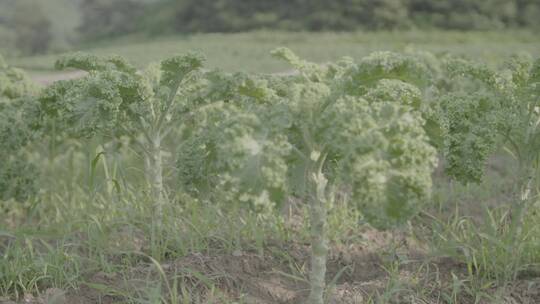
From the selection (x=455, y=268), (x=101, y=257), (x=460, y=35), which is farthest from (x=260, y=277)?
(x=460, y=35)

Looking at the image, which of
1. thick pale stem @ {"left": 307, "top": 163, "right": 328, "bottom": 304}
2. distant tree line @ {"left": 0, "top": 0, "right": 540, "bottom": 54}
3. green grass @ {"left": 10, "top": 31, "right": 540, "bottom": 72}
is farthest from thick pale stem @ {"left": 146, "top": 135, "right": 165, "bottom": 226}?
distant tree line @ {"left": 0, "top": 0, "right": 540, "bottom": 54}

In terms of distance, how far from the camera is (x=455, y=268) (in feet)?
12.3

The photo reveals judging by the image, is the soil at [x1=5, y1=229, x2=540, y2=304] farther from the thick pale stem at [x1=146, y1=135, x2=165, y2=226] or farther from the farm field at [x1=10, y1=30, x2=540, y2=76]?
the farm field at [x1=10, y1=30, x2=540, y2=76]

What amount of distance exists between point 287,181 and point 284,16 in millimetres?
35488

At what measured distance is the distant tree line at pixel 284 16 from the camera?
30.8 meters

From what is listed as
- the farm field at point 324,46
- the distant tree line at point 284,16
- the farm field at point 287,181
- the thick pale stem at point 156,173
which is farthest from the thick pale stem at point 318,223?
the distant tree line at point 284,16

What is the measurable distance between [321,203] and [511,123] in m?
1.25

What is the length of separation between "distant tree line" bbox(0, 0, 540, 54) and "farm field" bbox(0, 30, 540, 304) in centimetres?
2858

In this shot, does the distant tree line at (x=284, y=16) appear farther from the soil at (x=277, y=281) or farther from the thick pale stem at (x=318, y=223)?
the thick pale stem at (x=318, y=223)

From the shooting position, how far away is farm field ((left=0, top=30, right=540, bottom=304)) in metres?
2.56

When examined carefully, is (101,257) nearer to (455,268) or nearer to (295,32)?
(455,268)

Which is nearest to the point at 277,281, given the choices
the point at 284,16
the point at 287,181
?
the point at 287,181

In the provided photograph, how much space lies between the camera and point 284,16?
122 ft

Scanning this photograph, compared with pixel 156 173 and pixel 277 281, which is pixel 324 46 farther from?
pixel 277 281
